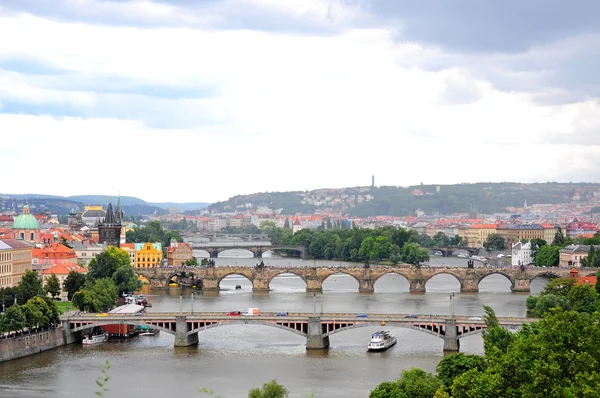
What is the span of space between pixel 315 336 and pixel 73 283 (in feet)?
79.4

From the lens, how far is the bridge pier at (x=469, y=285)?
98019 millimetres

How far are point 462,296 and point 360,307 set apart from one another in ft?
47.5

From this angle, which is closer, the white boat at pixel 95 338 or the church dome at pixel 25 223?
the white boat at pixel 95 338

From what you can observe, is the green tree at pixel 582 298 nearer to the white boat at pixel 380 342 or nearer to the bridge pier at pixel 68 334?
the white boat at pixel 380 342

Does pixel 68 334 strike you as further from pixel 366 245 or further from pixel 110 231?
pixel 366 245

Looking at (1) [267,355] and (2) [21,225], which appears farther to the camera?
(2) [21,225]

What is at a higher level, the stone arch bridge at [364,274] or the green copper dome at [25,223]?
the green copper dome at [25,223]

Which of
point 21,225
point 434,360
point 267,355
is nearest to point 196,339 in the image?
point 267,355

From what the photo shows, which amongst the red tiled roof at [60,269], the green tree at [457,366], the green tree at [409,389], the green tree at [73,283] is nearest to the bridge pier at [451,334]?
the green tree at [457,366]

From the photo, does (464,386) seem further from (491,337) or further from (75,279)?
(75,279)

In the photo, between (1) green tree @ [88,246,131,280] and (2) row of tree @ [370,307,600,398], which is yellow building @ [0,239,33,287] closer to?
(1) green tree @ [88,246,131,280]

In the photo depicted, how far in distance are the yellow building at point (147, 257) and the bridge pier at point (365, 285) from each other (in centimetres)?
2684

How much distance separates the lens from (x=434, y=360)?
55.1 meters

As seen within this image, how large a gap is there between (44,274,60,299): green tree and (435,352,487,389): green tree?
3886 cm
